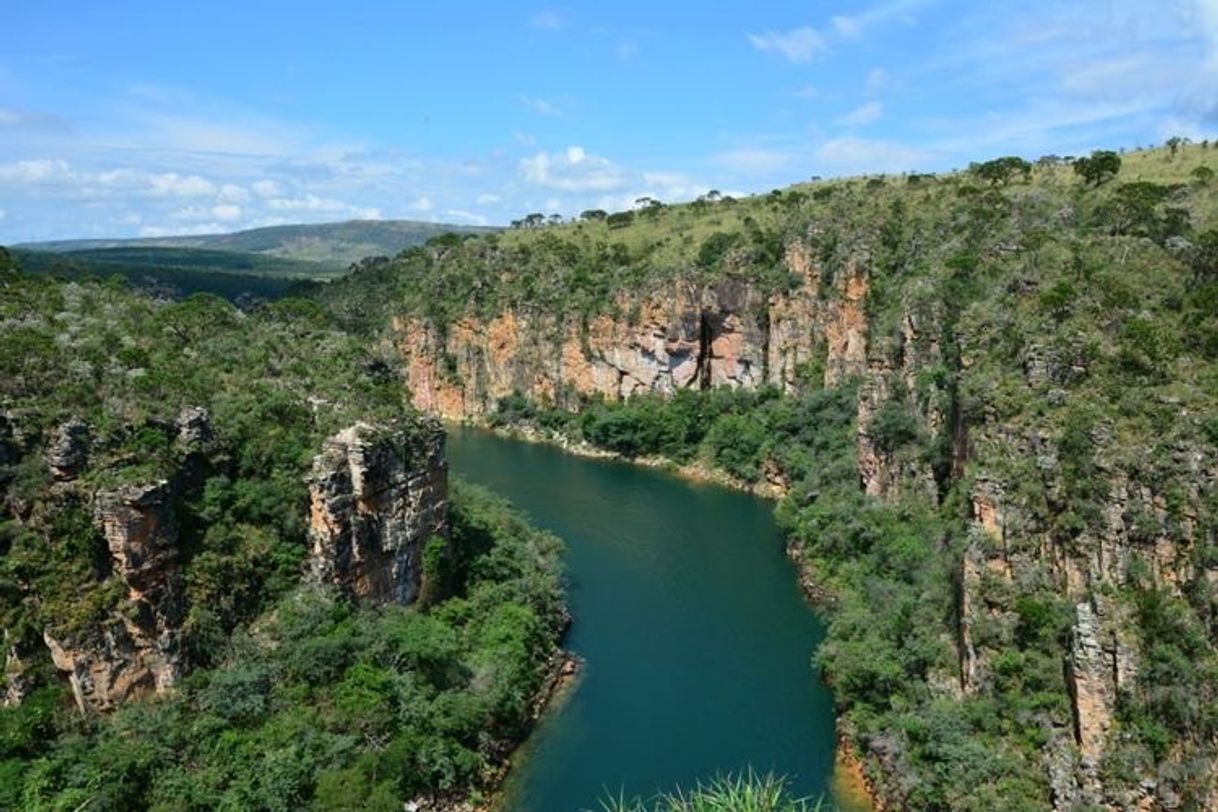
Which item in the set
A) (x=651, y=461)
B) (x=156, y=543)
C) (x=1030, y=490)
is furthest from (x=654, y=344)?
(x=156, y=543)

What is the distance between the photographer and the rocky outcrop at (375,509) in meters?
29.0

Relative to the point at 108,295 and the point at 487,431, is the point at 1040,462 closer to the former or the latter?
the point at 108,295

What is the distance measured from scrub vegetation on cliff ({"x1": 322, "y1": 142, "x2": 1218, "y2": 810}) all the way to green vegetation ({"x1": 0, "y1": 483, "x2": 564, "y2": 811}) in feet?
36.2

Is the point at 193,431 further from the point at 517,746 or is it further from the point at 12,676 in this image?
the point at 517,746

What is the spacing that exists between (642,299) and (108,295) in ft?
141

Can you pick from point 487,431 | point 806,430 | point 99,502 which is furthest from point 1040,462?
point 487,431

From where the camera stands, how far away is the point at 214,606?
26438mm

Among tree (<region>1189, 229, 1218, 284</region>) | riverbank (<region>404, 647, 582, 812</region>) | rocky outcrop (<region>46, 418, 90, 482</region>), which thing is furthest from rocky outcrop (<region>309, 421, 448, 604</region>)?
tree (<region>1189, 229, 1218, 284</region>)

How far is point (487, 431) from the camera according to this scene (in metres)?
79.2

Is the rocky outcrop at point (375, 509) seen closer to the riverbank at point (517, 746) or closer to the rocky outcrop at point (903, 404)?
the riverbank at point (517, 746)

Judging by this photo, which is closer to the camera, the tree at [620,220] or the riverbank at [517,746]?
the riverbank at [517,746]

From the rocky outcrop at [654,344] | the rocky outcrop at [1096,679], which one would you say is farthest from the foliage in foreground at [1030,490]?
the rocky outcrop at [654,344]

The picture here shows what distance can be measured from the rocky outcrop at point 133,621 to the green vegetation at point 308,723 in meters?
0.59

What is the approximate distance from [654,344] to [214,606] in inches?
1988
